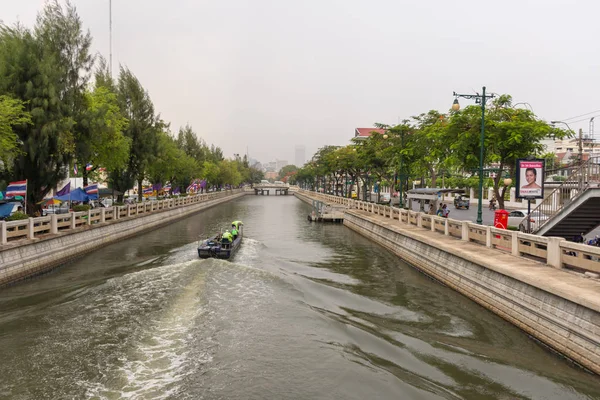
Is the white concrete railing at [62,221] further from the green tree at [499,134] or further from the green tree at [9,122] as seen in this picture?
the green tree at [499,134]

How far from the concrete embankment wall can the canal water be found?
2.37 feet

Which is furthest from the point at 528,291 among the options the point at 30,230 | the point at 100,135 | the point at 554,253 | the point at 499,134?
the point at 100,135

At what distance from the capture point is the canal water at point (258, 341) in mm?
8688

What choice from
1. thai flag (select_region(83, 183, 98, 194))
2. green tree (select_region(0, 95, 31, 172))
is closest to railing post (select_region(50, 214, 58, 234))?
green tree (select_region(0, 95, 31, 172))

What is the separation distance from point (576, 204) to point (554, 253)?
4.07m

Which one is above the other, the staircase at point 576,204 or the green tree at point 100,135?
the green tree at point 100,135

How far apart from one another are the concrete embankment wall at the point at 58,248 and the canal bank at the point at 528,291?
18.1m

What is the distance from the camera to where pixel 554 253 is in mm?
13031

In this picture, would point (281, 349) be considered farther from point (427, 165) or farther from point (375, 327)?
point (427, 165)

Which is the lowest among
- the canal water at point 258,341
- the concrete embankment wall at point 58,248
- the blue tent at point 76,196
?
the canal water at point 258,341

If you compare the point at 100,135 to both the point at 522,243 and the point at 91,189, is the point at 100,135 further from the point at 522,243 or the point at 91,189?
the point at 522,243

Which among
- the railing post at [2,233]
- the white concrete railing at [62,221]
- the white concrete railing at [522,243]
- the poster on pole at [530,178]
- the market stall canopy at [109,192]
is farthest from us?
the market stall canopy at [109,192]

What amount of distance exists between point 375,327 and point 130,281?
10327 mm

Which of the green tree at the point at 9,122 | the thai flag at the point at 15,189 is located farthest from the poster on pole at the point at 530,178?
the thai flag at the point at 15,189
